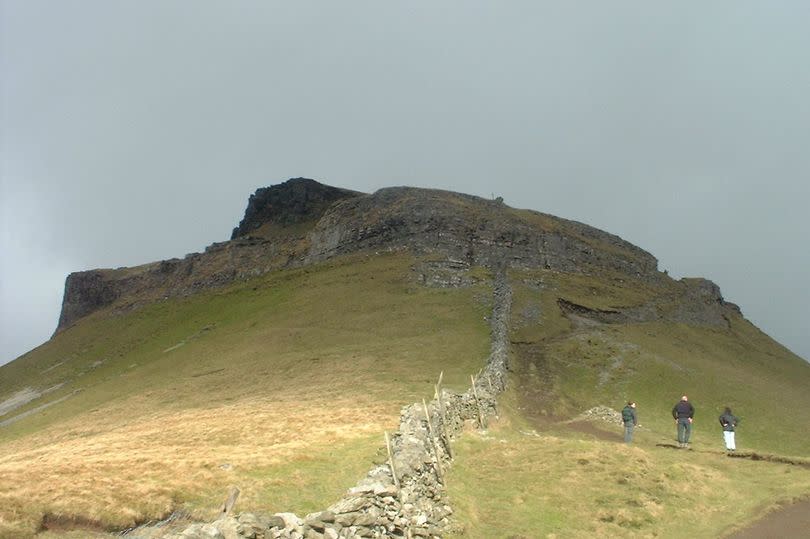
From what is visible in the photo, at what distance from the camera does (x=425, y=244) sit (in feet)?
281

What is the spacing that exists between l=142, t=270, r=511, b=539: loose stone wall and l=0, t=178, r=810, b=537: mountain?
0.53 feet

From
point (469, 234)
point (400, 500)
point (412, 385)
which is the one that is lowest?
point (400, 500)

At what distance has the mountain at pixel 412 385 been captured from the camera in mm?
21562

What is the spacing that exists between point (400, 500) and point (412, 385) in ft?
77.0

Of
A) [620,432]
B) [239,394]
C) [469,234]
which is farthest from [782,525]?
[469,234]

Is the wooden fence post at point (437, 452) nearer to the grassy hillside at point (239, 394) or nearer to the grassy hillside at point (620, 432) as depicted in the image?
the grassy hillside at point (620, 432)

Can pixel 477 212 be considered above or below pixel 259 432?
above

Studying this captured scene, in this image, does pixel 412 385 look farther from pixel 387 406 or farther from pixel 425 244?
pixel 425 244

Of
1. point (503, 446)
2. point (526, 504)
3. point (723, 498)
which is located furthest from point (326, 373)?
point (723, 498)

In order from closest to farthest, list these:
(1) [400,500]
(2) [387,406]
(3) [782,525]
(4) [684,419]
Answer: (1) [400,500] → (3) [782,525] → (4) [684,419] → (2) [387,406]

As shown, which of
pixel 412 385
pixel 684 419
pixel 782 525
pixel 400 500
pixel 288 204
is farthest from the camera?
pixel 288 204

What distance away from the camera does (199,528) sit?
12109 mm

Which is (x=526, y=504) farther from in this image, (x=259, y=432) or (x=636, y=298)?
(x=636, y=298)

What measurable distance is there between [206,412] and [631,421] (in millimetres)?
26651
